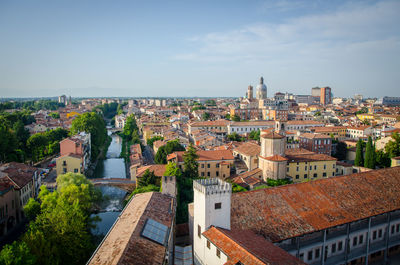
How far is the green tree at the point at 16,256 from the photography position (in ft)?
33.5

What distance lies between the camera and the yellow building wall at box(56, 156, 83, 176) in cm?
3014

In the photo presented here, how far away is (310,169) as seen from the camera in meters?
29.4

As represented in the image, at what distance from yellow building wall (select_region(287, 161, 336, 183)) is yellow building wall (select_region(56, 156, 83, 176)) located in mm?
21332

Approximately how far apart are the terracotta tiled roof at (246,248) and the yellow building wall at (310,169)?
1767 cm

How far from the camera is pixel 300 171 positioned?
29125 millimetres

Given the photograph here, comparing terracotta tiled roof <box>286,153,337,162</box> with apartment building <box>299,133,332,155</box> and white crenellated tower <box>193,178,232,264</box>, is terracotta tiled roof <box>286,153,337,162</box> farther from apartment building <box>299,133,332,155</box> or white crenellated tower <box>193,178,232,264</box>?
white crenellated tower <box>193,178,232,264</box>

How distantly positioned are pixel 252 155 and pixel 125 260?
22161 millimetres

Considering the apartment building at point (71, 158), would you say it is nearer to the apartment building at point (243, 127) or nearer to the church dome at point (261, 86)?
the apartment building at point (243, 127)

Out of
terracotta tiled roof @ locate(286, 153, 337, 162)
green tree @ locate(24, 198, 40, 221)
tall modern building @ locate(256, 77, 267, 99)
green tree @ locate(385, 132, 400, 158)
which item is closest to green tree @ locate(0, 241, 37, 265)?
green tree @ locate(24, 198, 40, 221)

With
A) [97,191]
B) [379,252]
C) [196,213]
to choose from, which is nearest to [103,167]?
[97,191]

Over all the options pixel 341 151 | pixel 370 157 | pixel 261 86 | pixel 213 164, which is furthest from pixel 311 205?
pixel 261 86

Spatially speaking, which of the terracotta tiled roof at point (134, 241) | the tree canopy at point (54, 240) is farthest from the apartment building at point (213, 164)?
the terracotta tiled roof at point (134, 241)

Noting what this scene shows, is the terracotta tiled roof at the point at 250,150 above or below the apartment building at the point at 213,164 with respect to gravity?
above

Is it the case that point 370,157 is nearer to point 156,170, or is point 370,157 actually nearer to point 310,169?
point 310,169
